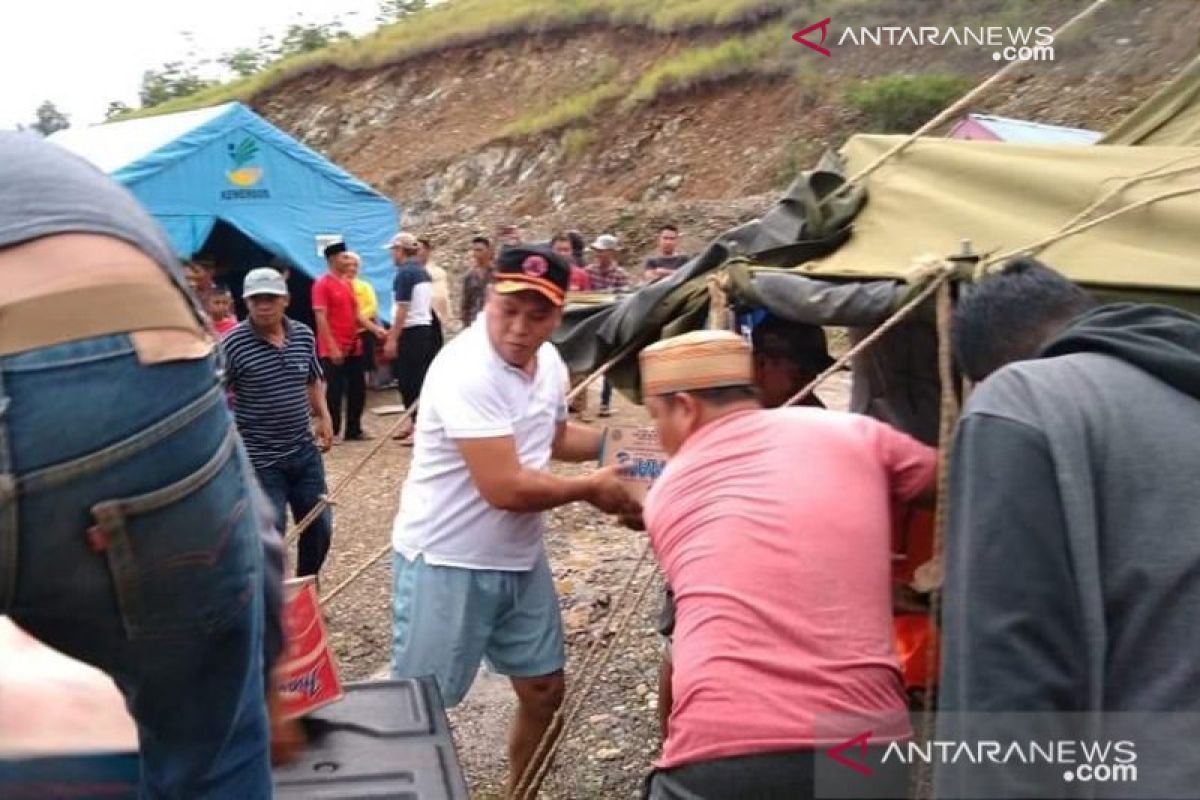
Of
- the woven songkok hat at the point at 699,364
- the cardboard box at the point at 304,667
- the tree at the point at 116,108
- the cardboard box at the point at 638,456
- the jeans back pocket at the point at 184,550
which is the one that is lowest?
the tree at the point at 116,108

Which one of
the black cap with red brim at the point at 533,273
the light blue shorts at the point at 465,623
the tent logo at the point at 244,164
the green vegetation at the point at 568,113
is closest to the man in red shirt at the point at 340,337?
the tent logo at the point at 244,164

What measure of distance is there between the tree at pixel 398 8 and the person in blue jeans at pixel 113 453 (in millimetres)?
34873

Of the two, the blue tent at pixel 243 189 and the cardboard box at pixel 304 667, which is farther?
the blue tent at pixel 243 189

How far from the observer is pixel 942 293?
3092 mm

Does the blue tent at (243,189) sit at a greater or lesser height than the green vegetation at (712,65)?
greater

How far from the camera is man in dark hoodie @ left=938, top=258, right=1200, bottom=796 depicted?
1819 mm

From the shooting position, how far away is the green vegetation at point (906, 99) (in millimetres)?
20594

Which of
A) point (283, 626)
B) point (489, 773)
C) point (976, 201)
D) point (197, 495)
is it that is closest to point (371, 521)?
point (489, 773)

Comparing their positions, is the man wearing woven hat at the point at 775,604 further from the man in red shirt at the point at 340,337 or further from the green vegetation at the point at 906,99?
the green vegetation at the point at 906,99

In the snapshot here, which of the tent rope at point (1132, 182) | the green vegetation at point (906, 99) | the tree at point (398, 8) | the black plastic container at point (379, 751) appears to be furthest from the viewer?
the tree at point (398, 8)

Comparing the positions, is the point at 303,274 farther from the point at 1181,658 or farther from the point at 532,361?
the point at 1181,658

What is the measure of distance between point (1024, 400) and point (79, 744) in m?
1.63

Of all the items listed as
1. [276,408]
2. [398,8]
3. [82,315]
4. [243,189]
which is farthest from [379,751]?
[398,8]

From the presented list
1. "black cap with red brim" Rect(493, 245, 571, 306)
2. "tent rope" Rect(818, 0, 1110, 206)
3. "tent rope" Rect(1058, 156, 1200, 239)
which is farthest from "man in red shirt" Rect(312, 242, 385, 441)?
"tent rope" Rect(1058, 156, 1200, 239)
